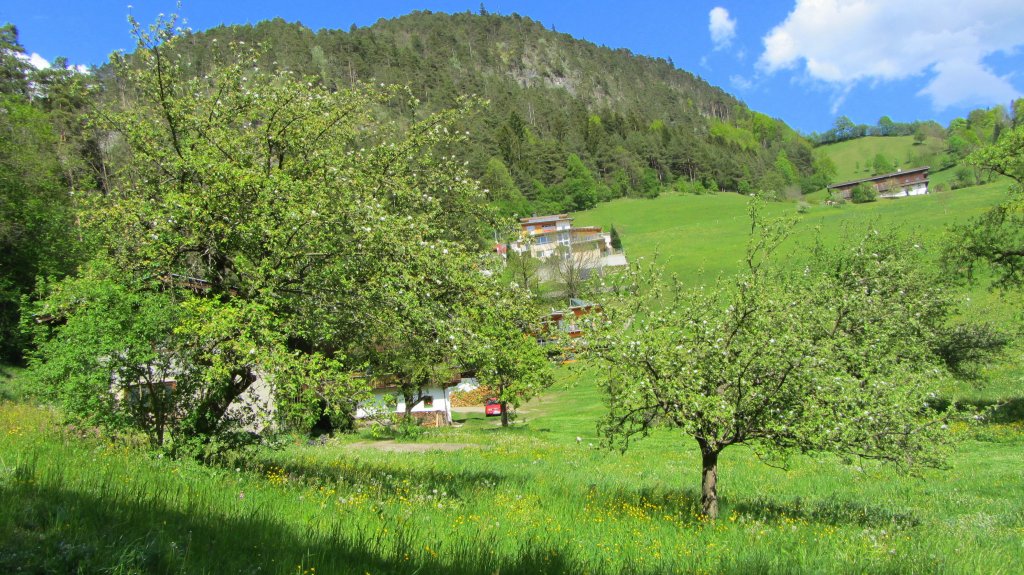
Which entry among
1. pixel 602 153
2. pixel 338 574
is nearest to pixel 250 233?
pixel 338 574

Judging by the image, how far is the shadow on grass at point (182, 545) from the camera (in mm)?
4191

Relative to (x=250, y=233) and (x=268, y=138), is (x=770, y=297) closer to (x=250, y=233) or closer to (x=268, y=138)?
(x=250, y=233)

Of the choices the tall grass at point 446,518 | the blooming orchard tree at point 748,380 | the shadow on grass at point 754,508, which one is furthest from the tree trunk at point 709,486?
the tall grass at point 446,518

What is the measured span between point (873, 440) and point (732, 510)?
119 inches

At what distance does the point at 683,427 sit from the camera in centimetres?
962

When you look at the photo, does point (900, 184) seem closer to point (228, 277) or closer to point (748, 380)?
point (748, 380)

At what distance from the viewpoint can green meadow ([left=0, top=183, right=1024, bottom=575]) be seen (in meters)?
4.91

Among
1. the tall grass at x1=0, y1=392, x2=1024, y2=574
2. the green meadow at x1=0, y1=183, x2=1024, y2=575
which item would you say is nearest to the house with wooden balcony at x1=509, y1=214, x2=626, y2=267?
the green meadow at x1=0, y1=183, x2=1024, y2=575

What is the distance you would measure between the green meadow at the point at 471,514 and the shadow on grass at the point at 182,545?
0.06ft

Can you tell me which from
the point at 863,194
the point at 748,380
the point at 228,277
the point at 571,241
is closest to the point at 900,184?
the point at 863,194

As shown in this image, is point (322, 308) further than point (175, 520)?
Yes

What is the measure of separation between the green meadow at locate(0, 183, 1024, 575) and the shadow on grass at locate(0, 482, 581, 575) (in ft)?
0.06

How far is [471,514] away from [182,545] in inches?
174

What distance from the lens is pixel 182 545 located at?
4.82 metres
